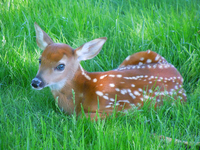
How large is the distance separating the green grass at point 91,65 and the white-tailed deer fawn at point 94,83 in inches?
6.4

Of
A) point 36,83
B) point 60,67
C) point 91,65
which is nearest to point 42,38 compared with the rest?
point 60,67

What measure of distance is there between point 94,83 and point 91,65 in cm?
74

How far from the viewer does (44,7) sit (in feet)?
16.3

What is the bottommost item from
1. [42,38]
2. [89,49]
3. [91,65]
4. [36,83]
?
[91,65]

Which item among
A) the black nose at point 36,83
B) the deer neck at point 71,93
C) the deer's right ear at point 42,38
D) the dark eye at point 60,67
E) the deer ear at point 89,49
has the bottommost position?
the deer neck at point 71,93

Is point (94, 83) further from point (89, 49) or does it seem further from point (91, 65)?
point (91, 65)

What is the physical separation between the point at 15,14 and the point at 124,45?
1.74 m

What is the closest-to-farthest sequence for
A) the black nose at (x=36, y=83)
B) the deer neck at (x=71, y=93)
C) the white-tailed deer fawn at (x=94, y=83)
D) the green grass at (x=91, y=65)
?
the green grass at (x=91, y=65)
the black nose at (x=36, y=83)
the white-tailed deer fawn at (x=94, y=83)
the deer neck at (x=71, y=93)

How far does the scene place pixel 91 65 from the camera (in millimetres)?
3975

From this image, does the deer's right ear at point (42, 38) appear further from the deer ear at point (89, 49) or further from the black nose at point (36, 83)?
the black nose at point (36, 83)

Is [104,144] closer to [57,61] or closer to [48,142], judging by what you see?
[48,142]

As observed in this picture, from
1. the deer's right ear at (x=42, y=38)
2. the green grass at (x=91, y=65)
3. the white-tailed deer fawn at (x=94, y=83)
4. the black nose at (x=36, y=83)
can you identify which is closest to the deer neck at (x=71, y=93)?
the white-tailed deer fawn at (x=94, y=83)

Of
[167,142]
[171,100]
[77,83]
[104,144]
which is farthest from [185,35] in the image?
[104,144]

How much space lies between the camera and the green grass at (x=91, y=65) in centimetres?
251
